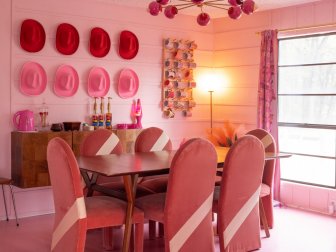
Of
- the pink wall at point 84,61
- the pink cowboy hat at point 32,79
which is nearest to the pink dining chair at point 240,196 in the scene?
the pink wall at point 84,61

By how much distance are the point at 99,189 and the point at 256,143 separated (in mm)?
1393

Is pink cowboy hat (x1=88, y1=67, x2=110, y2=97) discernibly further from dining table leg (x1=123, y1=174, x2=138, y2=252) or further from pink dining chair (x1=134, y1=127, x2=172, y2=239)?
dining table leg (x1=123, y1=174, x2=138, y2=252)

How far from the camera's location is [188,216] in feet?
11.5

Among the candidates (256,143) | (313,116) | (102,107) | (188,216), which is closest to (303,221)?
(313,116)

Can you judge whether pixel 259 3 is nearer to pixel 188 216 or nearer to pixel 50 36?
pixel 50 36

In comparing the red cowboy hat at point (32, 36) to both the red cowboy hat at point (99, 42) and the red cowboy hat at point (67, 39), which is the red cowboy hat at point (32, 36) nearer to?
the red cowboy hat at point (67, 39)

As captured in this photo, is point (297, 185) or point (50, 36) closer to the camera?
point (50, 36)

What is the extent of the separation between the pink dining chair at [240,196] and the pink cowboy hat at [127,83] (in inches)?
98.2

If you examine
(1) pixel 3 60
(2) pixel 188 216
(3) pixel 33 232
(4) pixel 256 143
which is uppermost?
(1) pixel 3 60

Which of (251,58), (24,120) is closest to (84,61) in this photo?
(24,120)

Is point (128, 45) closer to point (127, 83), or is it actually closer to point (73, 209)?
point (127, 83)

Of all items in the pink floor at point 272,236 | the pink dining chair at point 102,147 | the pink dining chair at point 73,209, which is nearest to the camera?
the pink dining chair at point 73,209

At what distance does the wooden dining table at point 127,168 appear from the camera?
3.48 meters

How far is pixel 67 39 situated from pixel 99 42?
41 cm
